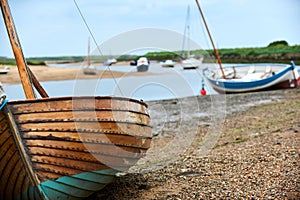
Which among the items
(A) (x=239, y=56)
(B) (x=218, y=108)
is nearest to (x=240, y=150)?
(B) (x=218, y=108)

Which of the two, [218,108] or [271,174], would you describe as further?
[218,108]

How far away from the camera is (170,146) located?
353 inches

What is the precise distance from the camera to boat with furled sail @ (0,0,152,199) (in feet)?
13.4

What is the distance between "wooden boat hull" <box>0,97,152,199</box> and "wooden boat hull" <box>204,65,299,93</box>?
51.3 ft

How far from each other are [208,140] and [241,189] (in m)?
4.47

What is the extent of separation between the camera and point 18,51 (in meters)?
4.58

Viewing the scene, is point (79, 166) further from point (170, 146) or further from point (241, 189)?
point (170, 146)

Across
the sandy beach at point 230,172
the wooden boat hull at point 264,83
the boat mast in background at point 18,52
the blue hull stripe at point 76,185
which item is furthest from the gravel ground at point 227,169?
the wooden boat hull at point 264,83

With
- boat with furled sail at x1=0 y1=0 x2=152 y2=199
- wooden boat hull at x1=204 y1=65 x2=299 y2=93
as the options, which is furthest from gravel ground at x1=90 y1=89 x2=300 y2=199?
wooden boat hull at x1=204 y1=65 x2=299 y2=93

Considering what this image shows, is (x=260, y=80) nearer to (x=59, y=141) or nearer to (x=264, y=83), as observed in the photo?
(x=264, y=83)

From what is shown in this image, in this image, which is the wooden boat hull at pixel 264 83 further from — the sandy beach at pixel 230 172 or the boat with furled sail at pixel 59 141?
the boat with furled sail at pixel 59 141

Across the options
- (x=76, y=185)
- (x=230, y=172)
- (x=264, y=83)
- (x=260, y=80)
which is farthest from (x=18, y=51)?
(x=264, y=83)

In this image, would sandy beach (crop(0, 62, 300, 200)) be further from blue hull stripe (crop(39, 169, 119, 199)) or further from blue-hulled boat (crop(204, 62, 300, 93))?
blue-hulled boat (crop(204, 62, 300, 93))

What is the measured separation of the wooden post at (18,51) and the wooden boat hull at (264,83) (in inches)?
623
